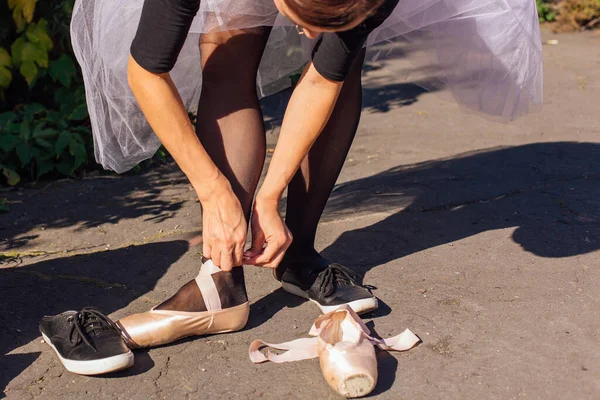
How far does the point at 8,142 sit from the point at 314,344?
7.62 feet

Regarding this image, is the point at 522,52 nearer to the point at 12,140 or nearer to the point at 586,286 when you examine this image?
the point at 586,286

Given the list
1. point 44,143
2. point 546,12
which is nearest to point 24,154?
point 44,143

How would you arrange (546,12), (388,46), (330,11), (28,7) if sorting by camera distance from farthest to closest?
(546,12)
(28,7)
(388,46)
(330,11)

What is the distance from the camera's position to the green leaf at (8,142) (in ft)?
13.0

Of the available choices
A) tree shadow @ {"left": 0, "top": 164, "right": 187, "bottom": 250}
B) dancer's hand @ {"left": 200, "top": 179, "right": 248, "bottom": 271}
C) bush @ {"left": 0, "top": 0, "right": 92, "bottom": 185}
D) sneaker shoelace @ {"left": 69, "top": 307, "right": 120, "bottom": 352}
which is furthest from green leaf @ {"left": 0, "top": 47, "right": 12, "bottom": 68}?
dancer's hand @ {"left": 200, "top": 179, "right": 248, "bottom": 271}

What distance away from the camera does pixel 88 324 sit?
226 centimetres

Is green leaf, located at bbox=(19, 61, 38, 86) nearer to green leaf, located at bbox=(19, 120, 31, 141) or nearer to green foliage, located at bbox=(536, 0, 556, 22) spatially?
green leaf, located at bbox=(19, 120, 31, 141)

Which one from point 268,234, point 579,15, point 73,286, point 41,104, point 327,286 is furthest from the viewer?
point 579,15

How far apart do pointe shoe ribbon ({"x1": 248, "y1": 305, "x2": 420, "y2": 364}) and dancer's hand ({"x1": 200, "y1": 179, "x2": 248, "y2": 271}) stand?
0.26 meters

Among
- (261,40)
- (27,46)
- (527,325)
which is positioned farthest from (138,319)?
(27,46)

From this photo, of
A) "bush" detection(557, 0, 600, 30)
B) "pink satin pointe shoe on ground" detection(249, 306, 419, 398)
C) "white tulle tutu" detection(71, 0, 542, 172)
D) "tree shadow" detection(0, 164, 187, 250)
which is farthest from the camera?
"bush" detection(557, 0, 600, 30)

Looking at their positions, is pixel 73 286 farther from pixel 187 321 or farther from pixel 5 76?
pixel 5 76

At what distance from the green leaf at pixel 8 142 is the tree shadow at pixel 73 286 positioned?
3.81 ft

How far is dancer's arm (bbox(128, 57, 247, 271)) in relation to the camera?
2064mm
